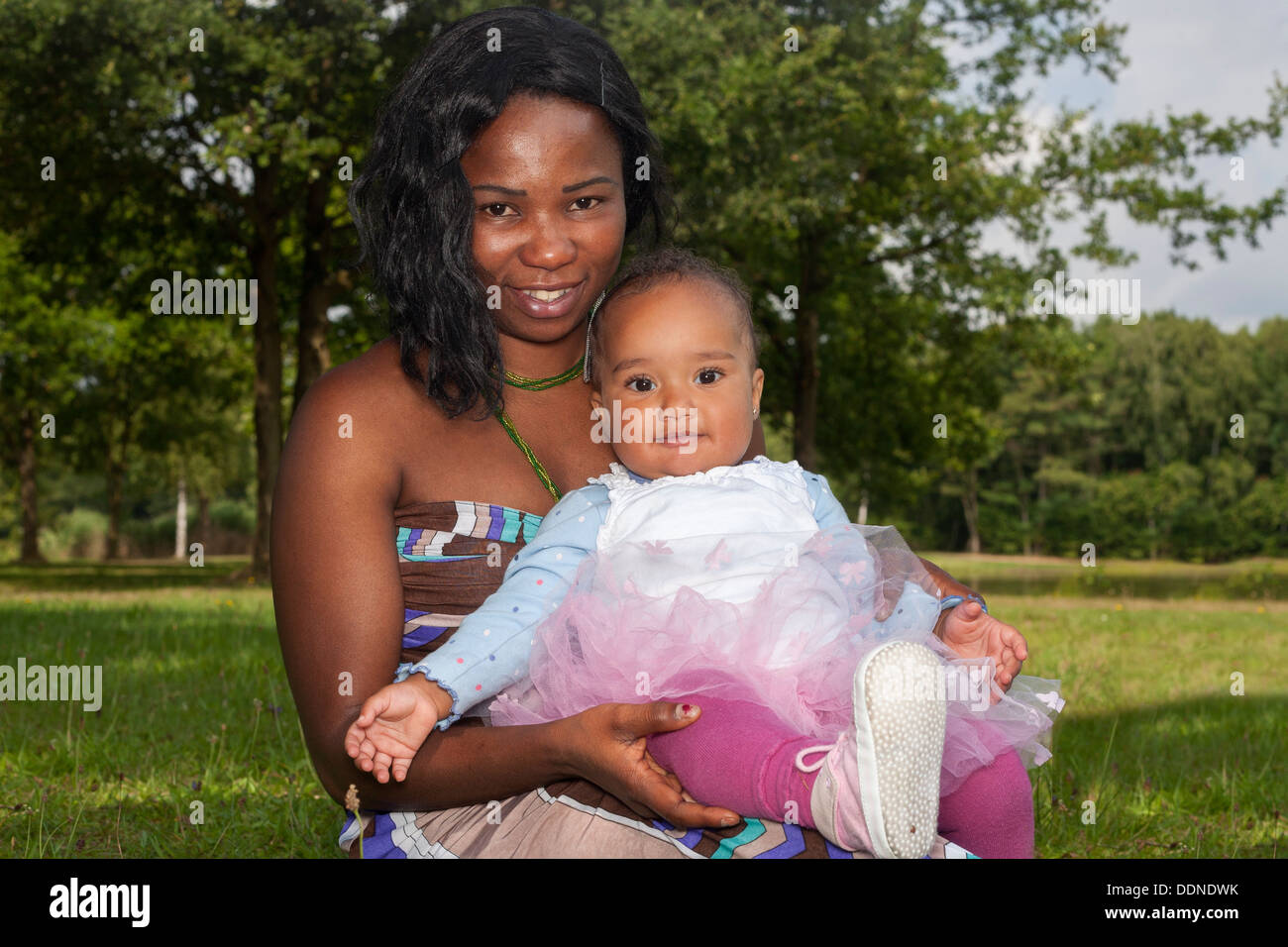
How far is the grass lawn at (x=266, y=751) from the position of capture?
3824mm

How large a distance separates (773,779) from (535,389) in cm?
122

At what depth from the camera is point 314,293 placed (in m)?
16.4

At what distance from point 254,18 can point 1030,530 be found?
2115 inches

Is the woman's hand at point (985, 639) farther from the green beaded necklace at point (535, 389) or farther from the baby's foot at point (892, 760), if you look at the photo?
the green beaded necklace at point (535, 389)

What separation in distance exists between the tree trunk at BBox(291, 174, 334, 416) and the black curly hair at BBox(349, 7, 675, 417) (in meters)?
13.9

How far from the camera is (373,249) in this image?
2811 millimetres

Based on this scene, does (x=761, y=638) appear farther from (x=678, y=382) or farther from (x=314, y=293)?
(x=314, y=293)

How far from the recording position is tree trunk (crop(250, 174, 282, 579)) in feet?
53.4

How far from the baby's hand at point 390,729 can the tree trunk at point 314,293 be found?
14543 millimetres

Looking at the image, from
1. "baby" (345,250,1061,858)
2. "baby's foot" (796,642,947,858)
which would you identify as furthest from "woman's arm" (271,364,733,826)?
"baby's foot" (796,642,947,858)

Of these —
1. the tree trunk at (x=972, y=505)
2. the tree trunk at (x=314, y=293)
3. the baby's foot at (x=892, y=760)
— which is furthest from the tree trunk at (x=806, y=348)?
the tree trunk at (x=972, y=505)

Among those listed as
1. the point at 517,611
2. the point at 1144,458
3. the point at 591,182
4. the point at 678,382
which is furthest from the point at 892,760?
the point at 1144,458
